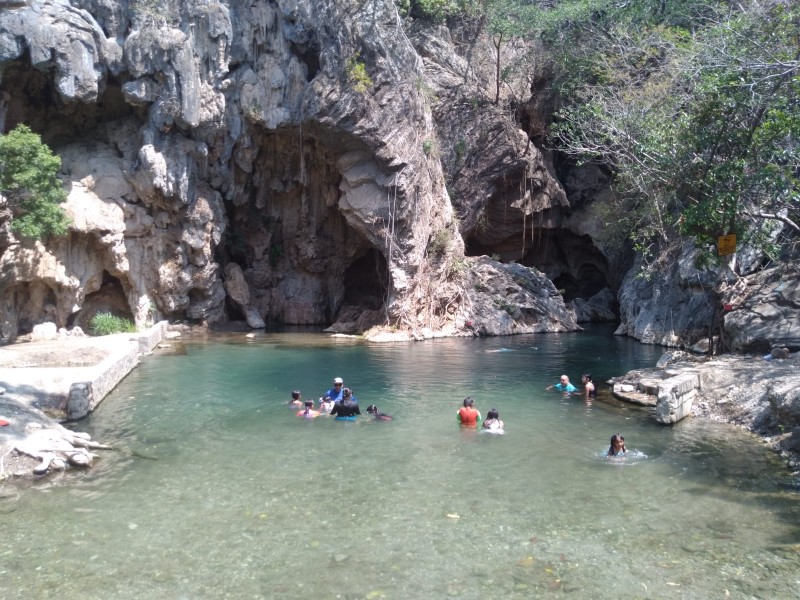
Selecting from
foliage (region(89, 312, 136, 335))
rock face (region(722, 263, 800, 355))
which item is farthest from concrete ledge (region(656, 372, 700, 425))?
foliage (region(89, 312, 136, 335))

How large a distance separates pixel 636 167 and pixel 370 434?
34.9ft

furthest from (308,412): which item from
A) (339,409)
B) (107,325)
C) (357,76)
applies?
(357,76)

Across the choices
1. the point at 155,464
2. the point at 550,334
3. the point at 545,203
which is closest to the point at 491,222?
the point at 545,203

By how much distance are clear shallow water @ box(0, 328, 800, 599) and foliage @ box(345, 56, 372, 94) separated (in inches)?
642

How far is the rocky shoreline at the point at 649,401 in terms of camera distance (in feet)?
33.8

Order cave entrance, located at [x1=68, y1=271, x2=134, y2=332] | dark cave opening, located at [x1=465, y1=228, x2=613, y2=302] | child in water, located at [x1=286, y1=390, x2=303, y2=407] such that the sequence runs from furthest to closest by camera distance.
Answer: dark cave opening, located at [x1=465, y1=228, x2=613, y2=302] → cave entrance, located at [x1=68, y1=271, x2=134, y2=332] → child in water, located at [x1=286, y1=390, x2=303, y2=407]

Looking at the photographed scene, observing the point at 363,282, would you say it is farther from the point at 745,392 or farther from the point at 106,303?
the point at 745,392

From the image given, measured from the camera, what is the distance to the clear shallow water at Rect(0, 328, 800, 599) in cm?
688

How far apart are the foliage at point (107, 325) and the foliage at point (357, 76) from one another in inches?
543

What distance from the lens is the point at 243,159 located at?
30.0 m

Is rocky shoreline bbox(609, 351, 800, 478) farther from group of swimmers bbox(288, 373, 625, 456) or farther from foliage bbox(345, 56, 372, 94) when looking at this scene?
foliage bbox(345, 56, 372, 94)

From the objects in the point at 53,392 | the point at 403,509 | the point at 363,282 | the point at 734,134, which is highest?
the point at 734,134

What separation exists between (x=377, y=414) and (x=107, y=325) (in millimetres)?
16295

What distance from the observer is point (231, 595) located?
21.5 ft
